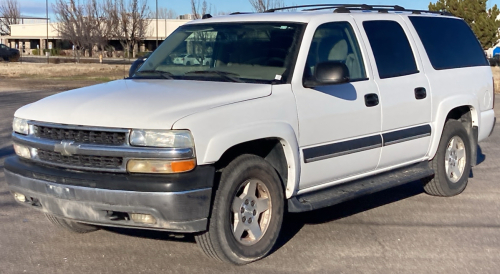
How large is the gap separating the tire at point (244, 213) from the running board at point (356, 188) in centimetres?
28

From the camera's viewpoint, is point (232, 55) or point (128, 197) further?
point (232, 55)

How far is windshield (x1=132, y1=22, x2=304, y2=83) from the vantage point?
5.70 meters

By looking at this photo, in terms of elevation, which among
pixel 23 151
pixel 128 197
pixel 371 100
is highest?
pixel 371 100

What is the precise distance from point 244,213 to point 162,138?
0.96 m

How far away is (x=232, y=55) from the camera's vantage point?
5.99m

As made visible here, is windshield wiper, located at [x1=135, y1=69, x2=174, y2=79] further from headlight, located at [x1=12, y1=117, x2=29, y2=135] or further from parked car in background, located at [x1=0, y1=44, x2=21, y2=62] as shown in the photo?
parked car in background, located at [x1=0, y1=44, x2=21, y2=62]

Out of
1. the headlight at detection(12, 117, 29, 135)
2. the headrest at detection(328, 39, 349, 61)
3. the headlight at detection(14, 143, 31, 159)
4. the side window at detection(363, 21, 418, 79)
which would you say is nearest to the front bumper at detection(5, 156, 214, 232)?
the headlight at detection(14, 143, 31, 159)

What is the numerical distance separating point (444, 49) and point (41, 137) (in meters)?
4.41

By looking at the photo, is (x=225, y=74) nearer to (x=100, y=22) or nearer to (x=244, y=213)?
(x=244, y=213)

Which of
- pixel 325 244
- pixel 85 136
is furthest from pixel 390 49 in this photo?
pixel 85 136

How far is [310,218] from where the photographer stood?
263 inches

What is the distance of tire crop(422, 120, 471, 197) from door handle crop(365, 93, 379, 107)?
4.70 feet

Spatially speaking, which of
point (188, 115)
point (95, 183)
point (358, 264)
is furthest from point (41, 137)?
point (358, 264)

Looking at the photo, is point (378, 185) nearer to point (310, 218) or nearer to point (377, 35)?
point (310, 218)
